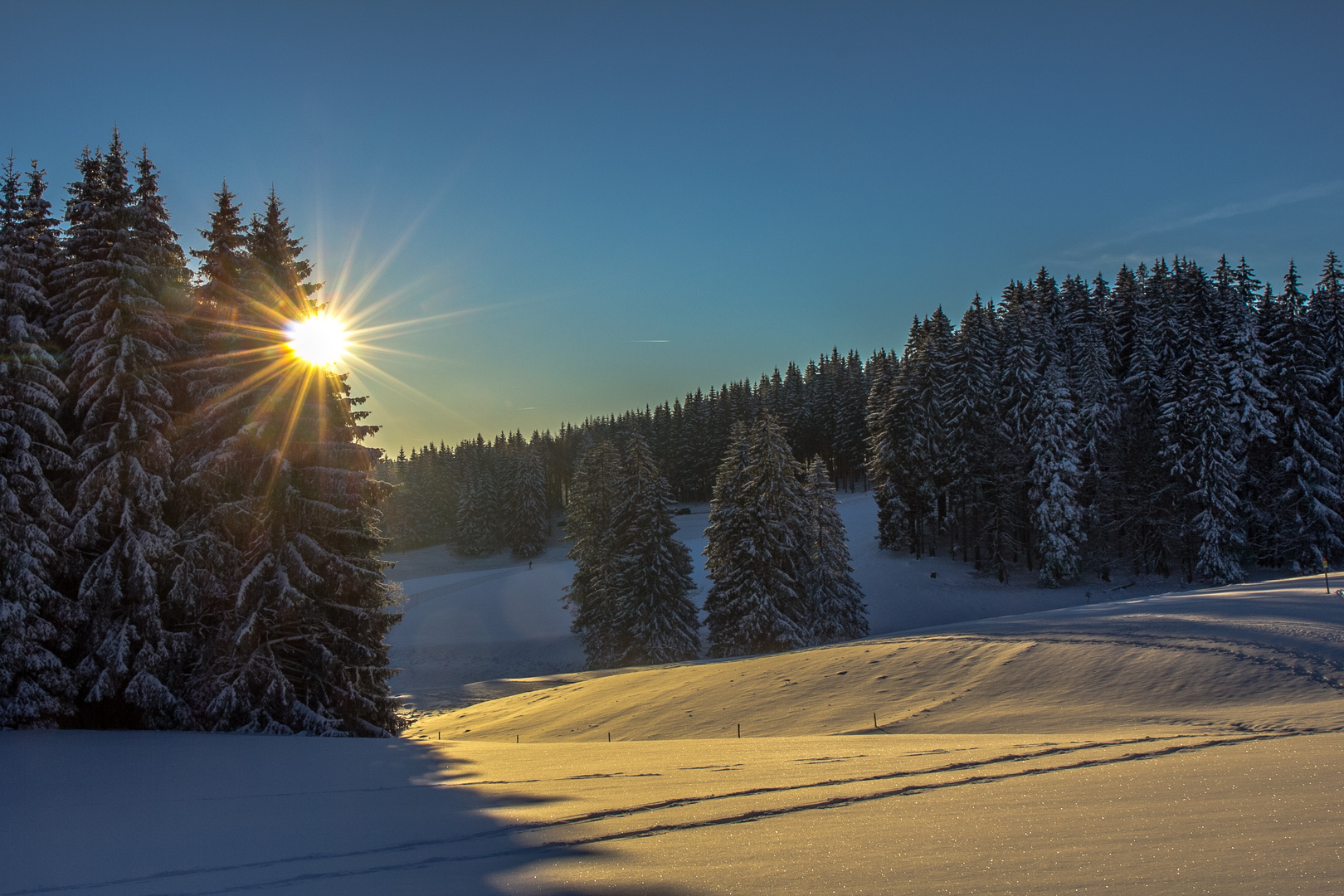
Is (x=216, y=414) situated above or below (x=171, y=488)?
above

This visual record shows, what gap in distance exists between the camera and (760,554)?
119 feet

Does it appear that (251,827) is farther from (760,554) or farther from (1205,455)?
(1205,455)

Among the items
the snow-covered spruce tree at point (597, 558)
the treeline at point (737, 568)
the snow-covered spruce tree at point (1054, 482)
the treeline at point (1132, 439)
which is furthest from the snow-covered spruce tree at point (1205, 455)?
the snow-covered spruce tree at point (597, 558)

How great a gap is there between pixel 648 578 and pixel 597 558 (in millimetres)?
5349

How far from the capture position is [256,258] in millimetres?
18719

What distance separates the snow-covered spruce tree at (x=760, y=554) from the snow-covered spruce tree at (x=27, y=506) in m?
26.4

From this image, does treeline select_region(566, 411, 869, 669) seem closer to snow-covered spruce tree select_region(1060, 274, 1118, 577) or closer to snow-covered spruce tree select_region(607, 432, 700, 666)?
snow-covered spruce tree select_region(607, 432, 700, 666)

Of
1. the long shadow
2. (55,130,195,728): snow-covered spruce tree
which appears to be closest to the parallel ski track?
the long shadow

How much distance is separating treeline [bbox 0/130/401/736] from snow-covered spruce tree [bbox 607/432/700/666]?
67.3 ft

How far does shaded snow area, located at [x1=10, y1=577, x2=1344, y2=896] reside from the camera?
14.3 feet

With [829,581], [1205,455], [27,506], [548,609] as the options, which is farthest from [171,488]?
[1205,455]

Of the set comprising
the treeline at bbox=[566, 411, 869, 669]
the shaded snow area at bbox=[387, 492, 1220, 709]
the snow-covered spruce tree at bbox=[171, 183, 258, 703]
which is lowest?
the shaded snow area at bbox=[387, 492, 1220, 709]

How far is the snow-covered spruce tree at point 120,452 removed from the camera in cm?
1575

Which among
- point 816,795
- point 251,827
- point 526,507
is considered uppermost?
point 526,507
